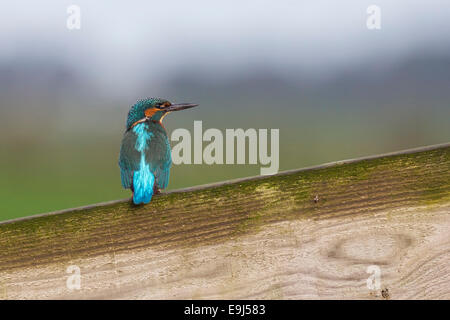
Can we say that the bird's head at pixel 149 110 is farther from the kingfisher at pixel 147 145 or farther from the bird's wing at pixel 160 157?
the bird's wing at pixel 160 157

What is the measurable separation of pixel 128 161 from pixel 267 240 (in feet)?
6.60

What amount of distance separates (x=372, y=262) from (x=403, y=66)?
2.54m

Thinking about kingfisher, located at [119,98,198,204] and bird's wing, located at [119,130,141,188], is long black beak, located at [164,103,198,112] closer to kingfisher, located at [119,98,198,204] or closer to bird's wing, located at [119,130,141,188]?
kingfisher, located at [119,98,198,204]

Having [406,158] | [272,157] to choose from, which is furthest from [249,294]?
[272,157]

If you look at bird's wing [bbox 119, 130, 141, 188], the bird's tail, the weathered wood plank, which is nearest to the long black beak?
bird's wing [bbox 119, 130, 141, 188]

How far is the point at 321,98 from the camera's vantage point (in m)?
4.60

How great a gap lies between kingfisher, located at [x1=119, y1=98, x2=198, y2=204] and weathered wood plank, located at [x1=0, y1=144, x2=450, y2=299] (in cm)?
139

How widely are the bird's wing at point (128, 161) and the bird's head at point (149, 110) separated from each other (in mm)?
393

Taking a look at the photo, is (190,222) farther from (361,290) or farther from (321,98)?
(321,98)

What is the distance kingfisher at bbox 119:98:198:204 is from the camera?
3793mm

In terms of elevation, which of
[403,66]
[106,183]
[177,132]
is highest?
[403,66]

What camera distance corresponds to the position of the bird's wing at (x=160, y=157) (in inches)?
150

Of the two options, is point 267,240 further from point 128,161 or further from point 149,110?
point 149,110

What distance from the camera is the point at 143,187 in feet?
9.10
